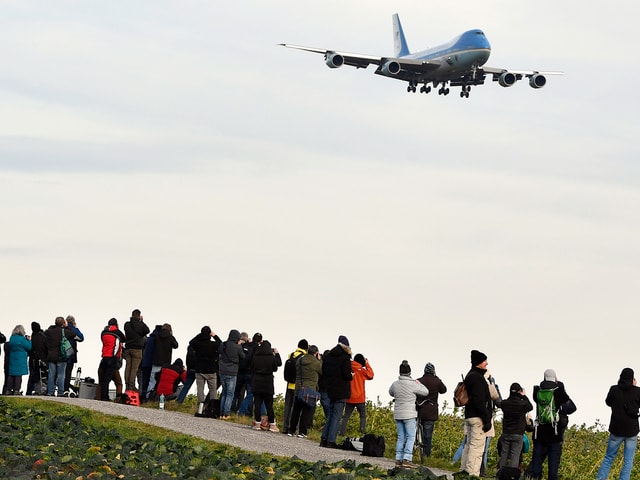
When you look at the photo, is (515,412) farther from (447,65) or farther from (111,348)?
(447,65)

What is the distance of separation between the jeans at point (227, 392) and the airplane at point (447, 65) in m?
31.4

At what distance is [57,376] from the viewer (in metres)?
25.4

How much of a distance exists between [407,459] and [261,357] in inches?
181

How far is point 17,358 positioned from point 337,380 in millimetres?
8497

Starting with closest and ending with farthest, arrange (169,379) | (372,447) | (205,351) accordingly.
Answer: (372,447)
(205,351)
(169,379)

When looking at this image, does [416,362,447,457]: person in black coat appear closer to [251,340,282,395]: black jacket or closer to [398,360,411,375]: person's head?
[398,360,411,375]: person's head

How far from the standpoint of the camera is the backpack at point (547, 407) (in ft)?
56.5

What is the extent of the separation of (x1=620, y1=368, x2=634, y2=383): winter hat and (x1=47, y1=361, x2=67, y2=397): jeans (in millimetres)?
12763

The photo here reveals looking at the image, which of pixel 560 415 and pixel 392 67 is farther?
pixel 392 67

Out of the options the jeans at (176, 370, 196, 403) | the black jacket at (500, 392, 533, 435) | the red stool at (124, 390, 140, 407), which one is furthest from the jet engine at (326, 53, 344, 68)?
the black jacket at (500, 392, 533, 435)

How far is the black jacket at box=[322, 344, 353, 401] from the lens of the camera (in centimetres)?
1967

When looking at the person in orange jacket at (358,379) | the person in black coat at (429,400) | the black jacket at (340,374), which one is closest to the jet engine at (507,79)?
the person in orange jacket at (358,379)

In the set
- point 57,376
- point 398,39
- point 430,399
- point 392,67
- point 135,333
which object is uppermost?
point 398,39

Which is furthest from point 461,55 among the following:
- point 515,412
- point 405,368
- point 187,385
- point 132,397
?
point 515,412
